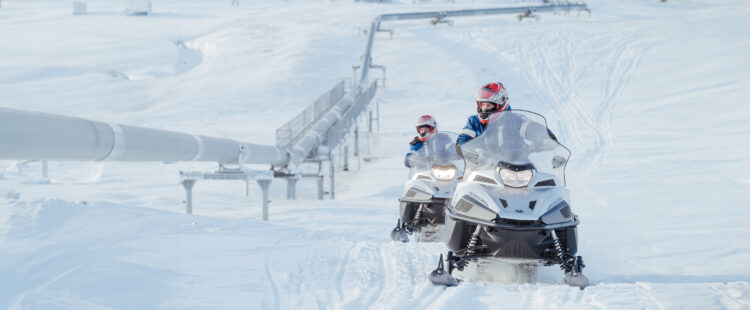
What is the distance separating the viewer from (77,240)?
642 centimetres

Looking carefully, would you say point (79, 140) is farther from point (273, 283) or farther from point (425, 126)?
point (425, 126)

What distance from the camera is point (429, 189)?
8055mm

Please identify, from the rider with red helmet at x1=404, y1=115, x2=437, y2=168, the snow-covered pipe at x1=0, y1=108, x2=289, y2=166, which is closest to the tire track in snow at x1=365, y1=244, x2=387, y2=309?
the rider with red helmet at x1=404, y1=115, x2=437, y2=168

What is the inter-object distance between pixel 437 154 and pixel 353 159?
1778cm

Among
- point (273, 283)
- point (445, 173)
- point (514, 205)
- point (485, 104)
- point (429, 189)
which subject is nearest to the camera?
point (514, 205)

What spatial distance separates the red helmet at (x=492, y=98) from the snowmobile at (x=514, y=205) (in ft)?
1.74

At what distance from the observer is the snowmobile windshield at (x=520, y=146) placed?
5281 millimetres

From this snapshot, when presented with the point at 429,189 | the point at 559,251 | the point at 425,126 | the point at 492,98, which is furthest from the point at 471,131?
the point at 425,126

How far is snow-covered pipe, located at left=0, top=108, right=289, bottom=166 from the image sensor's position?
4.56m

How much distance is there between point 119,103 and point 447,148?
30.1 m

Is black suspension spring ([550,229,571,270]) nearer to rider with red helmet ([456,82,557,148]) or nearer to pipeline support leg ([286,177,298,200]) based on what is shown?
rider with red helmet ([456,82,557,148])

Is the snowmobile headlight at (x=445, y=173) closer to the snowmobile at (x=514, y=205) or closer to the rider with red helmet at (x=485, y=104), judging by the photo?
the rider with red helmet at (x=485, y=104)

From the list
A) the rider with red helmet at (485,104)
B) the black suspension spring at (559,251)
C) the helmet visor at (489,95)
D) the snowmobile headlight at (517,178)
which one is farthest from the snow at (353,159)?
the helmet visor at (489,95)

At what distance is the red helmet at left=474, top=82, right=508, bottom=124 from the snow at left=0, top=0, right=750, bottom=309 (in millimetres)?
1597
